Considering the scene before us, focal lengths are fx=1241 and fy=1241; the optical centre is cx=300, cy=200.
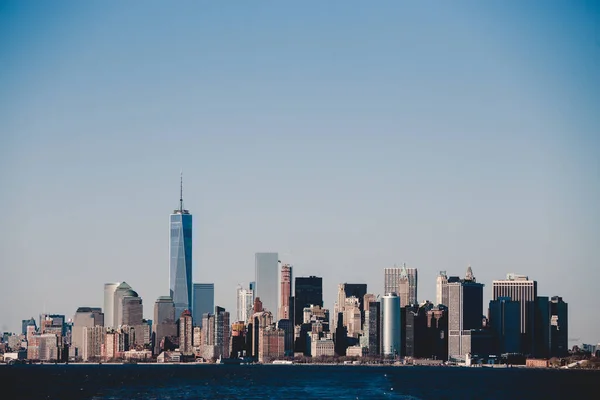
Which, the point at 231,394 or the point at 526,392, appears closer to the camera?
the point at 231,394

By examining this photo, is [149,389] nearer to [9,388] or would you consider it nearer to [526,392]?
[9,388]

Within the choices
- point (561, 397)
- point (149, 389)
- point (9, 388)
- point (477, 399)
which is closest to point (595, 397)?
point (561, 397)

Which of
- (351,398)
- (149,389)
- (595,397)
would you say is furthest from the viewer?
(149,389)

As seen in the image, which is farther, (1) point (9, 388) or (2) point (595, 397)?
(1) point (9, 388)

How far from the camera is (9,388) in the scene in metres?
192

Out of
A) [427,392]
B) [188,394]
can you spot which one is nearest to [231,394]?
[188,394]

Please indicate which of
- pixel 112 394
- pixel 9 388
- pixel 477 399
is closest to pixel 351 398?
pixel 477 399

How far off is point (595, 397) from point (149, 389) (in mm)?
63724

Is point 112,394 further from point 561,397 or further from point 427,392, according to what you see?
point 561,397

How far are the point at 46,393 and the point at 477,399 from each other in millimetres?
59845

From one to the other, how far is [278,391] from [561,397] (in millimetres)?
40394

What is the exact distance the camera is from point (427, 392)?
18275 cm

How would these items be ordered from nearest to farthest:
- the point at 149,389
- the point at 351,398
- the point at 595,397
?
the point at 351,398
the point at 595,397
the point at 149,389

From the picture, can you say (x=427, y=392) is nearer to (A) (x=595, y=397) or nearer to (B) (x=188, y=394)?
(A) (x=595, y=397)
